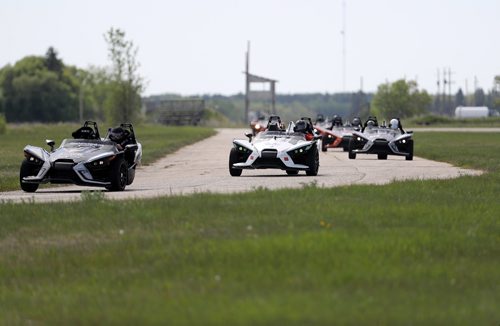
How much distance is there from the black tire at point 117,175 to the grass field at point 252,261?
745 centimetres

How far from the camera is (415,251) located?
14.3 m

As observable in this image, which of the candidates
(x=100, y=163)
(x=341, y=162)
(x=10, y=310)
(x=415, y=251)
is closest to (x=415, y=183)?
(x=100, y=163)

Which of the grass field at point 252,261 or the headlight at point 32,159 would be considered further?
the headlight at point 32,159

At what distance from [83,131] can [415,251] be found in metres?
17.1

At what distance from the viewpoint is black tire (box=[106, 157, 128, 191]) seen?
93.1 feet

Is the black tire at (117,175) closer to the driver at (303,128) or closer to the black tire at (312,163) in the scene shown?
the black tire at (312,163)

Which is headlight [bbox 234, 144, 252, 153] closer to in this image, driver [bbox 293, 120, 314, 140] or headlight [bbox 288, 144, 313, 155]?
headlight [bbox 288, 144, 313, 155]

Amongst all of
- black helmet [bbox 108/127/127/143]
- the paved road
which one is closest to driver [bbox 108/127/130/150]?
black helmet [bbox 108/127/127/143]

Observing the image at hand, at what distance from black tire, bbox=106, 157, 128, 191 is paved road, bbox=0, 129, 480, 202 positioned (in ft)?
0.99

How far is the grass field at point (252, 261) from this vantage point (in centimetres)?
1117

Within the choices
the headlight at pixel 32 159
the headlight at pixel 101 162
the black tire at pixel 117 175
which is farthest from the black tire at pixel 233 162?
the headlight at pixel 32 159

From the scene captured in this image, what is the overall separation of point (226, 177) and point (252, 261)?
2047cm

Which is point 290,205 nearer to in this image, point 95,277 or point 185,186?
point 95,277

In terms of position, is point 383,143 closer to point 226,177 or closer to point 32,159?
point 226,177
